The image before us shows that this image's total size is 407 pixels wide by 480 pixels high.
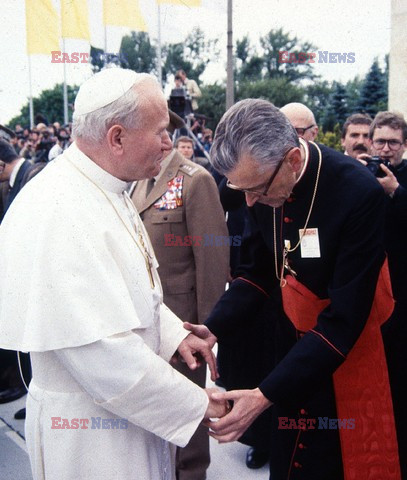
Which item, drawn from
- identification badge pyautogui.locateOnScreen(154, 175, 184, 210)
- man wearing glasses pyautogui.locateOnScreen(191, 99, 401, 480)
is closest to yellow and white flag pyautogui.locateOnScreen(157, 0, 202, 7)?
identification badge pyautogui.locateOnScreen(154, 175, 184, 210)

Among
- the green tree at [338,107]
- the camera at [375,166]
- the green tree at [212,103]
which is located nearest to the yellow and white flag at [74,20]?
the camera at [375,166]

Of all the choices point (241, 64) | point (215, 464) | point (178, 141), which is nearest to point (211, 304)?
point (215, 464)

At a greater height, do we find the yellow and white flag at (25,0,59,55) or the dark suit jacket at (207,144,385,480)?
the yellow and white flag at (25,0,59,55)

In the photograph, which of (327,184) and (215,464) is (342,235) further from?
(215,464)

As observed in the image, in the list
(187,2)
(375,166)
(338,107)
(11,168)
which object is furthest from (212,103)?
(375,166)

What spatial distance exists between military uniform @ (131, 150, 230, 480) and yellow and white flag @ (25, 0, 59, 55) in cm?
408

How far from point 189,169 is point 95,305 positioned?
1.82m

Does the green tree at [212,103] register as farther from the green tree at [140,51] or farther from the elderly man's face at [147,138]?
the elderly man's face at [147,138]

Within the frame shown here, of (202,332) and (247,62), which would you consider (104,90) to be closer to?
(202,332)

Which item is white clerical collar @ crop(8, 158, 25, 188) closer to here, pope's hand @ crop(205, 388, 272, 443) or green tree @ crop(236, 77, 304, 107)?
pope's hand @ crop(205, 388, 272, 443)

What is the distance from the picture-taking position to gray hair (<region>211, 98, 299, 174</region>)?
6.29ft

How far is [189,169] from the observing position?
337 centimetres

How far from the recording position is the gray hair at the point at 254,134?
75.4 inches

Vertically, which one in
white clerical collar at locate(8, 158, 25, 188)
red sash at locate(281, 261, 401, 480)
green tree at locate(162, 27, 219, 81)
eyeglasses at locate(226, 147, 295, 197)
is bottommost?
red sash at locate(281, 261, 401, 480)
